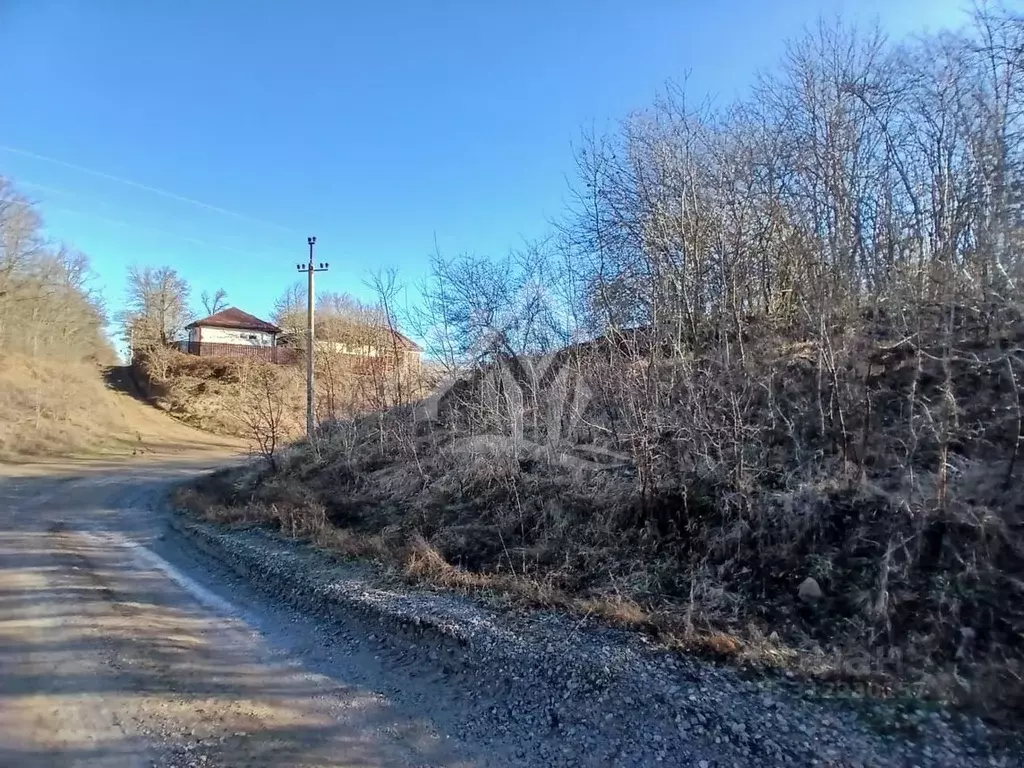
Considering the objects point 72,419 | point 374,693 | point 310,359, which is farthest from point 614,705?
point 72,419

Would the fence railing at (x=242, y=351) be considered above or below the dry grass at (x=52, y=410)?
above

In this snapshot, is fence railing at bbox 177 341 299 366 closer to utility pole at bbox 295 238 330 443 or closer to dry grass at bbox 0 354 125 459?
dry grass at bbox 0 354 125 459

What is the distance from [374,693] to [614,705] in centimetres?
175

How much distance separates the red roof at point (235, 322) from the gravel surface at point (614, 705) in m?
44.8

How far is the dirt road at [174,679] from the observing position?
345 cm

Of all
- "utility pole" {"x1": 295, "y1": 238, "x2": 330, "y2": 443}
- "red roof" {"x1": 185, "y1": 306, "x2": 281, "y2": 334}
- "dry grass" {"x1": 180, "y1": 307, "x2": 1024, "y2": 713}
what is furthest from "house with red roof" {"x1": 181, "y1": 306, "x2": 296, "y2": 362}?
"dry grass" {"x1": 180, "y1": 307, "x2": 1024, "y2": 713}

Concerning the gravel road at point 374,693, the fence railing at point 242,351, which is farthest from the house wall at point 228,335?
the gravel road at point 374,693

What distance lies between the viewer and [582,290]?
11.2m

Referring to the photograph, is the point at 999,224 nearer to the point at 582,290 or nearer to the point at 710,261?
the point at 710,261

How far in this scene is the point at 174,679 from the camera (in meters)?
4.38

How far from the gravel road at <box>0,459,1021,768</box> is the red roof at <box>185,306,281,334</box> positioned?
43.2 metres

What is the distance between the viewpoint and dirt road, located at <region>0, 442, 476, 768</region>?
3453 millimetres

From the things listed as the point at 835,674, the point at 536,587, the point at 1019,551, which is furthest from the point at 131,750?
the point at 1019,551

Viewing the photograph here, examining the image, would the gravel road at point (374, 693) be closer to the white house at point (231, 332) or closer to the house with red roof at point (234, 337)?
the house with red roof at point (234, 337)
